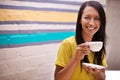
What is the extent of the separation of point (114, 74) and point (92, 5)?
1269mm

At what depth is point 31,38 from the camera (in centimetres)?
206

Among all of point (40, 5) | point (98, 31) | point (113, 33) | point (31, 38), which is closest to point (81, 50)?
point (98, 31)

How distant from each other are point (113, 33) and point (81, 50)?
5.40 ft

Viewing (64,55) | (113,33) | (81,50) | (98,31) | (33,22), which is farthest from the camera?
(113,33)

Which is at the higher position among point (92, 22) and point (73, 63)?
point (92, 22)

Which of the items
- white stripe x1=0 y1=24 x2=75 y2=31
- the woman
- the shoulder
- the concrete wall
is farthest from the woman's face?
the concrete wall

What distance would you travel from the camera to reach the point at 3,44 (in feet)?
5.93

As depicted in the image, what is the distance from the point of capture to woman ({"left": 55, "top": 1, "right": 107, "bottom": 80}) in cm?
136

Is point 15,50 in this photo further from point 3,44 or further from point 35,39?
point 35,39

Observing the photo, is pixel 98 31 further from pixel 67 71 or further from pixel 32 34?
pixel 32 34

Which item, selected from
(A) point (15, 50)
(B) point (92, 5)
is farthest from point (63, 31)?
(B) point (92, 5)

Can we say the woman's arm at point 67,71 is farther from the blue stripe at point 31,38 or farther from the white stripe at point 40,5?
the white stripe at point 40,5

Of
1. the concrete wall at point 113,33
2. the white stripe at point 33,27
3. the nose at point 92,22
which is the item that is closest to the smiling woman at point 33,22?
the white stripe at point 33,27

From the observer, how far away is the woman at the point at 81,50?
4.47ft
